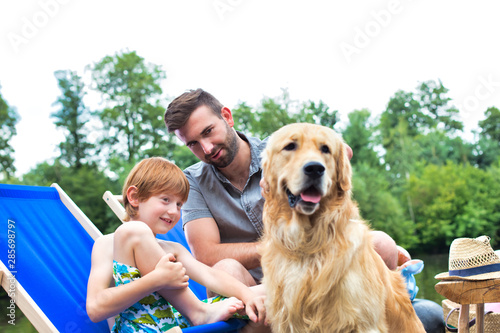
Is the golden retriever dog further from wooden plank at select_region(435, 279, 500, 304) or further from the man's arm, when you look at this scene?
the man's arm

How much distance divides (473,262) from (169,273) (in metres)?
1.86

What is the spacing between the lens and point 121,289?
84.5 inches

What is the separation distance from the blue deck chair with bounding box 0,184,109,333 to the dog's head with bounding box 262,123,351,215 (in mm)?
1314

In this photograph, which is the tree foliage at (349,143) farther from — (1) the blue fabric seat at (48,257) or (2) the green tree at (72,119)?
(1) the blue fabric seat at (48,257)

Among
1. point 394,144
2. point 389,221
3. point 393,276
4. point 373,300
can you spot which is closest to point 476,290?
point 393,276

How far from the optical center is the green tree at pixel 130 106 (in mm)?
25422

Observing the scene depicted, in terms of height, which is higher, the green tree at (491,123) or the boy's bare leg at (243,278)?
the boy's bare leg at (243,278)

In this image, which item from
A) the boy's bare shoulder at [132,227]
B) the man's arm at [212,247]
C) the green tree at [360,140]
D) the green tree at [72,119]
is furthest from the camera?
the green tree at [360,140]

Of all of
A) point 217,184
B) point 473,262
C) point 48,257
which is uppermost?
point 217,184

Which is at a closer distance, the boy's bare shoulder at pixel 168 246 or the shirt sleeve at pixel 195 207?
the boy's bare shoulder at pixel 168 246

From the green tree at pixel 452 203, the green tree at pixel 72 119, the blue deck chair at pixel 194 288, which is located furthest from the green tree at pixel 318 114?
the blue deck chair at pixel 194 288

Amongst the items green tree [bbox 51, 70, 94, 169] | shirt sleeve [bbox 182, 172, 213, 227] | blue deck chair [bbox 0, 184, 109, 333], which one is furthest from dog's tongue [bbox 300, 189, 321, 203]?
green tree [bbox 51, 70, 94, 169]

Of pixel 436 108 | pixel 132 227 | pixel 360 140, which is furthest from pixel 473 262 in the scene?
pixel 436 108

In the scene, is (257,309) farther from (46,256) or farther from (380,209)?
(380,209)
